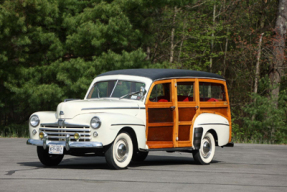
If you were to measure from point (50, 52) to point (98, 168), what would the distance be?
56.0 ft

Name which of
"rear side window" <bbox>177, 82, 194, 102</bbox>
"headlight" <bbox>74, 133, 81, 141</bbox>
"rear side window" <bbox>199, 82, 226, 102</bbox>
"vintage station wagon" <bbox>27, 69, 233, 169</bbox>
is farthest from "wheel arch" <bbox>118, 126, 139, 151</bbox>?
"rear side window" <bbox>199, 82, 226, 102</bbox>

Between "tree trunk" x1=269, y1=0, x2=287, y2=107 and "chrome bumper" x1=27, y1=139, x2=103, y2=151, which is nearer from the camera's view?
"chrome bumper" x1=27, y1=139, x2=103, y2=151

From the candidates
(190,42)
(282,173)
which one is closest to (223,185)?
(282,173)

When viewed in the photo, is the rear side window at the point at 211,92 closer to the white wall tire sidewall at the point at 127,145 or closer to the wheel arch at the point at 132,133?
the wheel arch at the point at 132,133

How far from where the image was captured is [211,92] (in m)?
13.7

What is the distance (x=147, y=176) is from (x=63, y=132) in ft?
6.64

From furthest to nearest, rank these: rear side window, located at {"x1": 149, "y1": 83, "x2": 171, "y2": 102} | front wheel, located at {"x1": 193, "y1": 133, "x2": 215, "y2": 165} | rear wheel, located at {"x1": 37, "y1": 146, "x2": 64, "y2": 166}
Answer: front wheel, located at {"x1": 193, "y1": 133, "x2": 215, "y2": 165}
rear side window, located at {"x1": 149, "y1": 83, "x2": 171, "y2": 102}
rear wheel, located at {"x1": 37, "y1": 146, "x2": 64, "y2": 166}

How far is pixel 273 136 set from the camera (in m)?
26.6

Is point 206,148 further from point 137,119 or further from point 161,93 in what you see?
point 137,119

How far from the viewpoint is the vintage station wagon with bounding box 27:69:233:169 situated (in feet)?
34.2

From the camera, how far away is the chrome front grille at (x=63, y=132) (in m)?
10.3

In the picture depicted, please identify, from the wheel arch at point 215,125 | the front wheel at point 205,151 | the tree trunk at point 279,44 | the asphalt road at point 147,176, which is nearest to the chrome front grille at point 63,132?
the asphalt road at point 147,176

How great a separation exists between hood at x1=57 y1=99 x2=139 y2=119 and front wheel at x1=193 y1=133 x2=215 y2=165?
218 cm

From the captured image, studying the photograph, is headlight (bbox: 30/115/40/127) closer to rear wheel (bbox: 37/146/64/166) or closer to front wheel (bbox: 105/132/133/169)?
rear wheel (bbox: 37/146/64/166)
